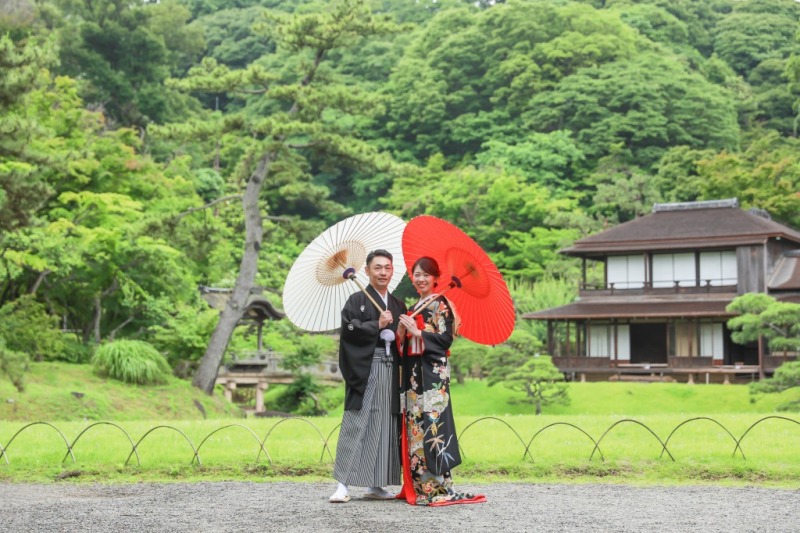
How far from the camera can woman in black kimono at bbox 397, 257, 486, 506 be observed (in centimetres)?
784

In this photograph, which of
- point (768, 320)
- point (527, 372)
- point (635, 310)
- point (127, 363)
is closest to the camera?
point (127, 363)

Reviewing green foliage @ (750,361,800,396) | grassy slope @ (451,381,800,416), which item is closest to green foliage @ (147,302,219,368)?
grassy slope @ (451,381,800,416)

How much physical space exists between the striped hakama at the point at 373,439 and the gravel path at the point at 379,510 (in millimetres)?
214

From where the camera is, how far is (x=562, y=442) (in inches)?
447

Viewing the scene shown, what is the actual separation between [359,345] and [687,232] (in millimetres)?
26941

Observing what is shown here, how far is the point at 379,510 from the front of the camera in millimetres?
7555

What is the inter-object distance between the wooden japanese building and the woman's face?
24286mm

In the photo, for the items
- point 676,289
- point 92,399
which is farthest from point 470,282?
point 676,289

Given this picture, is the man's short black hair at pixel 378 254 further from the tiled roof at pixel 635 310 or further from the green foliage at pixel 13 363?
the tiled roof at pixel 635 310

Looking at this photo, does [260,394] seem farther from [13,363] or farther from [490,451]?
[490,451]

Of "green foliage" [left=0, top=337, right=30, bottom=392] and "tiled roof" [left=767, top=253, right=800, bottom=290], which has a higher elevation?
"tiled roof" [left=767, top=253, right=800, bottom=290]

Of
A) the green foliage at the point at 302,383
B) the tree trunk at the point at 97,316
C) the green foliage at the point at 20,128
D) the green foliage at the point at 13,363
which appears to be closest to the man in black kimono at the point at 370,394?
the green foliage at the point at 20,128

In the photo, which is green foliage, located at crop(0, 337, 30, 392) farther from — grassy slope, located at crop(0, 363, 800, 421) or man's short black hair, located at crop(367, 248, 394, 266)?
man's short black hair, located at crop(367, 248, 394, 266)

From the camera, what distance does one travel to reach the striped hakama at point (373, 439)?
7957 mm
